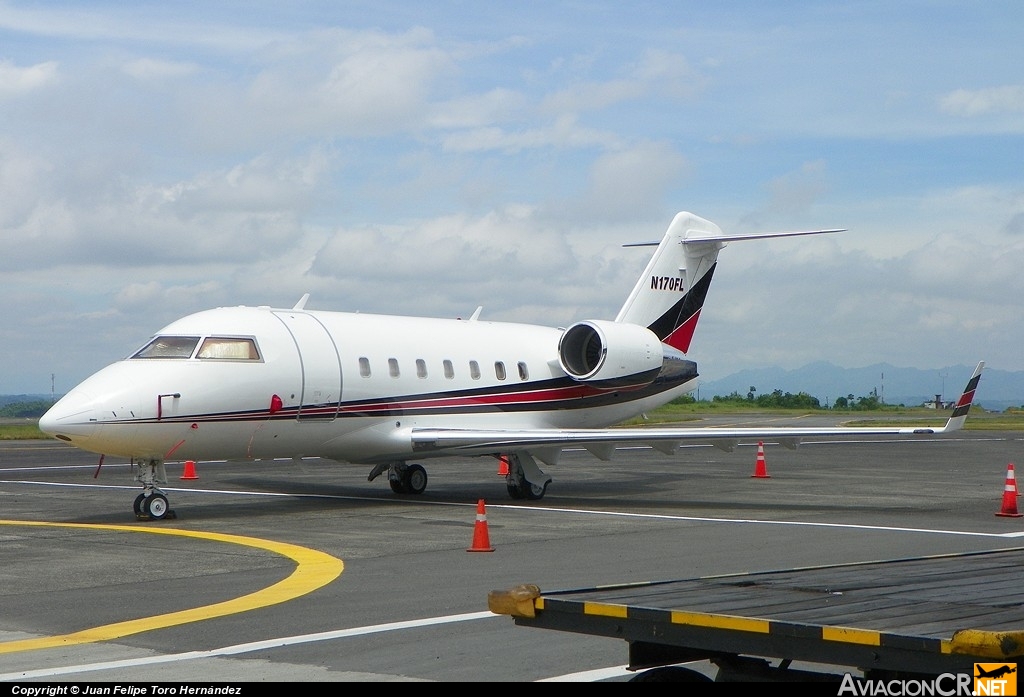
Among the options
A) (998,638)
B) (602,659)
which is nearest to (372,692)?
(602,659)

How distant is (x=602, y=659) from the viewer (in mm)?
8234

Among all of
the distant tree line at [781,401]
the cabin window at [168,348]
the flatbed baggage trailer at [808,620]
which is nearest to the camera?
the flatbed baggage trailer at [808,620]

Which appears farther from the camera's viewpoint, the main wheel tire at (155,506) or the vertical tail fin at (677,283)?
the vertical tail fin at (677,283)

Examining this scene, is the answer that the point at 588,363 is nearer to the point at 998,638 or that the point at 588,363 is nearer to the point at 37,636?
the point at 37,636

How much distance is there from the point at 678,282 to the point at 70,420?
13.7 metres

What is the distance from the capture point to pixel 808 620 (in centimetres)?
514

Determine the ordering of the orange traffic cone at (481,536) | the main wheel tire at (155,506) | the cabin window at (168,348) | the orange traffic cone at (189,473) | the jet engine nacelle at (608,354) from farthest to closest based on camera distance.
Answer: the orange traffic cone at (189,473)
the jet engine nacelle at (608,354)
the cabin window at (168,348)
the main wheel tire at (155,506)
the orange traffic cone at (481,536)

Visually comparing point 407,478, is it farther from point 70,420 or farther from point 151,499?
point 70,420

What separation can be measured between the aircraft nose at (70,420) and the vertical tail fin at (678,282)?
39.4 feet

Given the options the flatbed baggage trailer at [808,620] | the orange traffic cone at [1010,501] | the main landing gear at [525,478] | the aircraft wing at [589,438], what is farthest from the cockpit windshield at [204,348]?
the flatbed baggage trailer at [808,620]

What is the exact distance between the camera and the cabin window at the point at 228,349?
61.5 feet

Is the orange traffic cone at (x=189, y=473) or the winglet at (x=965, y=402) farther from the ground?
the winglet at (x=965, y=402)

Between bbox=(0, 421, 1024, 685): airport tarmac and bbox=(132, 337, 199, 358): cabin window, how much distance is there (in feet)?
8.09

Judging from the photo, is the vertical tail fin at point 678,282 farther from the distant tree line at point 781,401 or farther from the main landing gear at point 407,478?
the distant tree line at point 781,401
